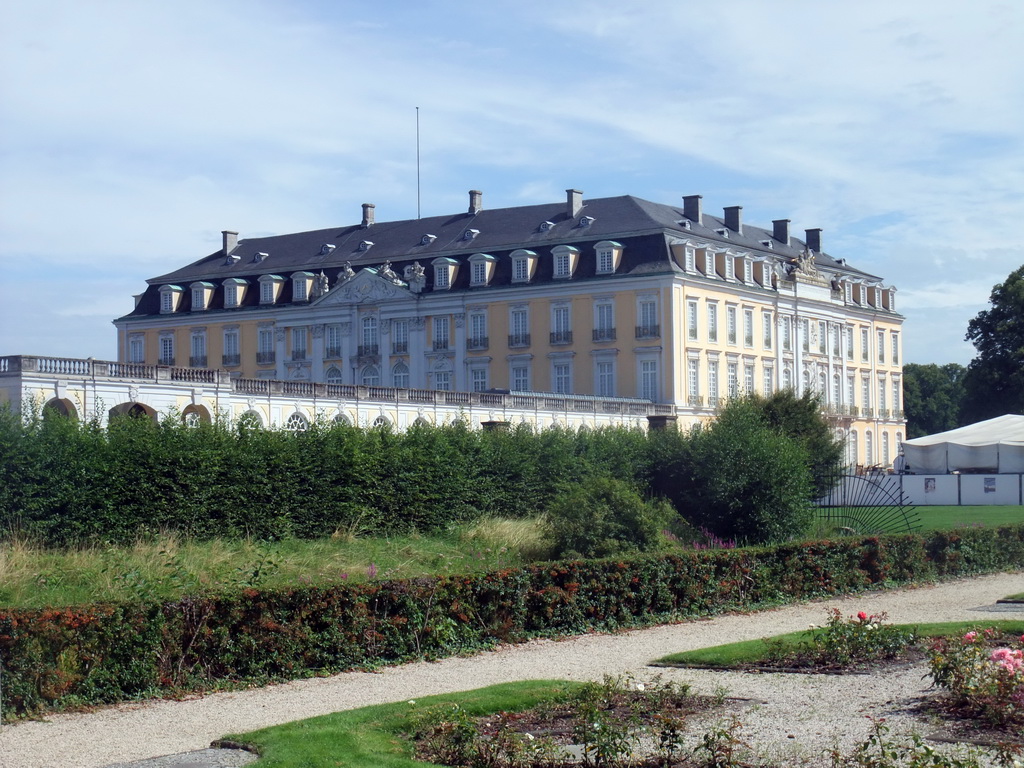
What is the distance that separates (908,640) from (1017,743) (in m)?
4.30

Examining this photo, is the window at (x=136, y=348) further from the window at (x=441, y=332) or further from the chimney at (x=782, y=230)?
the chimney at (x=782, y=230)

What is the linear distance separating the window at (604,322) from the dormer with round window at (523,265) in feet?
11.9

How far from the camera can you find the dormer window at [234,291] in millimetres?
69312

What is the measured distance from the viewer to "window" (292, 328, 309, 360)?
67500 mm

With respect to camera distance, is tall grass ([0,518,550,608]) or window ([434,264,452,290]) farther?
window ([434,264,452,290])

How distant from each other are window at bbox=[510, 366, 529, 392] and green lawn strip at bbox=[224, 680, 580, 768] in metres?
51.0

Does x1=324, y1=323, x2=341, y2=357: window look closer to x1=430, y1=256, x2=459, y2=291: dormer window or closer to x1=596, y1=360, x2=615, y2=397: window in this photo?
x1=430, y1=256, x2=459, y2=291: dormer window

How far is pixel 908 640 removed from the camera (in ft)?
44.9

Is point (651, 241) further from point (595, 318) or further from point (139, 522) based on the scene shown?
point (139, 522)

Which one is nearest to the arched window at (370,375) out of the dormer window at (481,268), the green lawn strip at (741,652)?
the dormer window at (481,268)

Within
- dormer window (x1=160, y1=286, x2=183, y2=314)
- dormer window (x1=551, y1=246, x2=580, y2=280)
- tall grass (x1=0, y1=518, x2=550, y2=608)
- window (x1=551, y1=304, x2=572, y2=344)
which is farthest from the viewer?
dormer window (x1=160, y1=286, x2=183, y2=314)

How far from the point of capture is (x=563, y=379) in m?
62.3

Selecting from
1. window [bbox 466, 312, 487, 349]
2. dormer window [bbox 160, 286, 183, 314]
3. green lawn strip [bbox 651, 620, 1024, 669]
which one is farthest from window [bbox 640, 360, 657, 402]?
green lawn strip [bbox 651, 620, 1024, 669]

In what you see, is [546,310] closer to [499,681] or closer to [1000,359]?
[1000,359]
